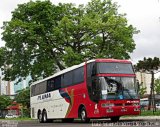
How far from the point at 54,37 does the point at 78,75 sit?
1736cm

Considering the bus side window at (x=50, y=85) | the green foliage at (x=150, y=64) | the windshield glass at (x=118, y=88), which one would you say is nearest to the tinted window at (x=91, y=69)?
the windshield glass at (x=118, y=88)

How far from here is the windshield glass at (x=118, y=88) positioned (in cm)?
2161

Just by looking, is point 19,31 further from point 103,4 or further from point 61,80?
point 61,80

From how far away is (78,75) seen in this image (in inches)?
942

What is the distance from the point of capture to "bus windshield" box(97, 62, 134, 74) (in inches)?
866

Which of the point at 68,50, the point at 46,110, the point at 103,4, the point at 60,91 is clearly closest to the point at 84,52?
the point at 68,50

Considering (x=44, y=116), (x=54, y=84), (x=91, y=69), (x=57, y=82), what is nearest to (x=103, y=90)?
(x=91, y=69)

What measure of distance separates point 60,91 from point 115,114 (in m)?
6.44

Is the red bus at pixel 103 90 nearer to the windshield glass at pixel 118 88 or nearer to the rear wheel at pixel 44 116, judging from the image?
the windshield glass at pixel 118 88

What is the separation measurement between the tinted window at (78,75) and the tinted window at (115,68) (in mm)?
1686

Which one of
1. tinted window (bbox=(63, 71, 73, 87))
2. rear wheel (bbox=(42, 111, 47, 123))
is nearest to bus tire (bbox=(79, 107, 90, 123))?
tinted window (bbox=(63, 71, 73, 87))

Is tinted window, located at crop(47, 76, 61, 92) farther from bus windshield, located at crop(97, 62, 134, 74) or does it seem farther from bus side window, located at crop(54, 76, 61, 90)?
bus windshield, located at crop(97, 62, 134, 74)

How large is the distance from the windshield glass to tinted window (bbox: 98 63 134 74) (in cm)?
45

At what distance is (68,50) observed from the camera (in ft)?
127
